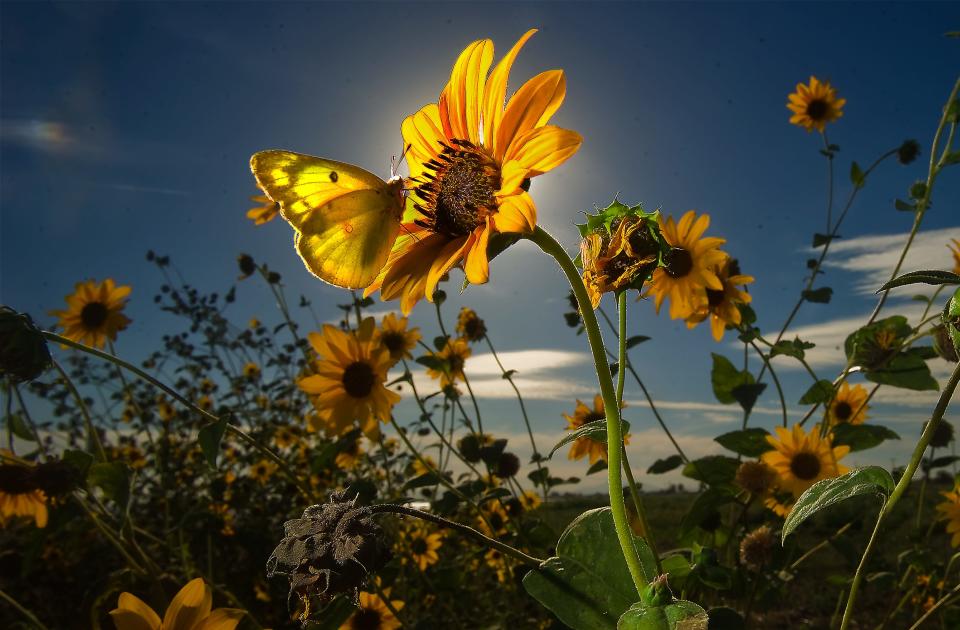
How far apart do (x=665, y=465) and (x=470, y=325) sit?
2.04 m

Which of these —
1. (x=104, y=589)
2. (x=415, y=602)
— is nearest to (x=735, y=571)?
(x=104, y=589)

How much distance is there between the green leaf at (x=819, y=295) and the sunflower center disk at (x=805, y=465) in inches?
22.2

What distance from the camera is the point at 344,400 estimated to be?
219cm

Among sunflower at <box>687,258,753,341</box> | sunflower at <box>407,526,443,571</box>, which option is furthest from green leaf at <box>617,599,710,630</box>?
sunflower at <box>407,526,443,571</box>

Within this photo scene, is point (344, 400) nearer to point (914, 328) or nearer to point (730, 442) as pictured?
point (730, 442)

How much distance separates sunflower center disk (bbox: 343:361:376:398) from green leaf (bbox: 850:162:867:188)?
207 cm

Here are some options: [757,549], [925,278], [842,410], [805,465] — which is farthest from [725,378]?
[925,278]

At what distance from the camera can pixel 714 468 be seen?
61.6 inches

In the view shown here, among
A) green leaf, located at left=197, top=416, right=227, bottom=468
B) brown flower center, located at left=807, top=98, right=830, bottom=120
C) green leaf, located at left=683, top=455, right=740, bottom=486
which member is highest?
brown flower center, located at left=807, top=98, right=830, bottom=120

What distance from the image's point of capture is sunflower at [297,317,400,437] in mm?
2172

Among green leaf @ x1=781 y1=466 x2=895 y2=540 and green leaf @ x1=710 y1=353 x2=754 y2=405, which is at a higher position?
green leaf @ x1=710 y1=353 x2=754 y2=405

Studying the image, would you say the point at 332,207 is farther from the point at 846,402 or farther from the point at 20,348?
the point at 846,402

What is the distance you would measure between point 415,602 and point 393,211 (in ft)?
7.49

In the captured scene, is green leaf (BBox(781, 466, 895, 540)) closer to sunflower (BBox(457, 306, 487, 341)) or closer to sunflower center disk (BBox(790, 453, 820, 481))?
sunflower center disk (BBox(790, 453, 820, 481))
